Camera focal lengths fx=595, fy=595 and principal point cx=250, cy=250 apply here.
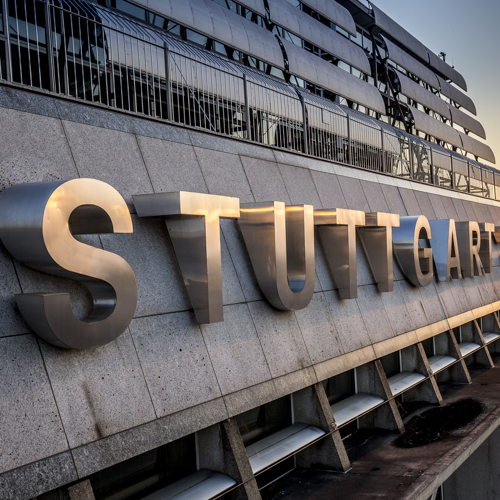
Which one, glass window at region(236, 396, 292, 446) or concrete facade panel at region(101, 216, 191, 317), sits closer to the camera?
concrete facade panel at region(101, 216, 191, 317)

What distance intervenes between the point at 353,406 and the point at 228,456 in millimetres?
3971

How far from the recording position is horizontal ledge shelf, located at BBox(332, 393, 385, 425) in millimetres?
10102

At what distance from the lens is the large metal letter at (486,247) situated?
1836 cm

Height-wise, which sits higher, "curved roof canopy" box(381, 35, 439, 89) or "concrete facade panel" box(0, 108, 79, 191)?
"curved roof canopy" box(381, 35, 439, 89)

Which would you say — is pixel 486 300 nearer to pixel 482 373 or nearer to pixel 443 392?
pixel 482 373

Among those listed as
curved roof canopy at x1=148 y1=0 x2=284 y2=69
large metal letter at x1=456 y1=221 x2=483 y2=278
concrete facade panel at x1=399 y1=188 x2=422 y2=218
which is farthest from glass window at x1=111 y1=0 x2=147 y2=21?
large metal letter at x1=456 y1=221 x2=483 y2=278

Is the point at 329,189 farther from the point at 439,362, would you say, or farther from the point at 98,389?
the point at 98,389

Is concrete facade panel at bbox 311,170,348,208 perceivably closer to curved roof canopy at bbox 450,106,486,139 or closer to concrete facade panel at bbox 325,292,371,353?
concrete facade panel at bbox 325,292,371,353

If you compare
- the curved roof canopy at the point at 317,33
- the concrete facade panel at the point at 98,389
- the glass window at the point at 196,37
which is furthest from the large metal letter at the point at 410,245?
the curved roof canopy at the point at 317,33

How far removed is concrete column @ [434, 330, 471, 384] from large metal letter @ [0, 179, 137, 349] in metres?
11.6

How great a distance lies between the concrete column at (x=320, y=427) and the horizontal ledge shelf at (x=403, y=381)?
2857 mm

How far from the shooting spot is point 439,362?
48.8 feet

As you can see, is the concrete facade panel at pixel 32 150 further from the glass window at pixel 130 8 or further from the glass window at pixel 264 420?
the glass window at pixel 130 8

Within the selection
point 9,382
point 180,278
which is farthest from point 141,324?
point 9,382
